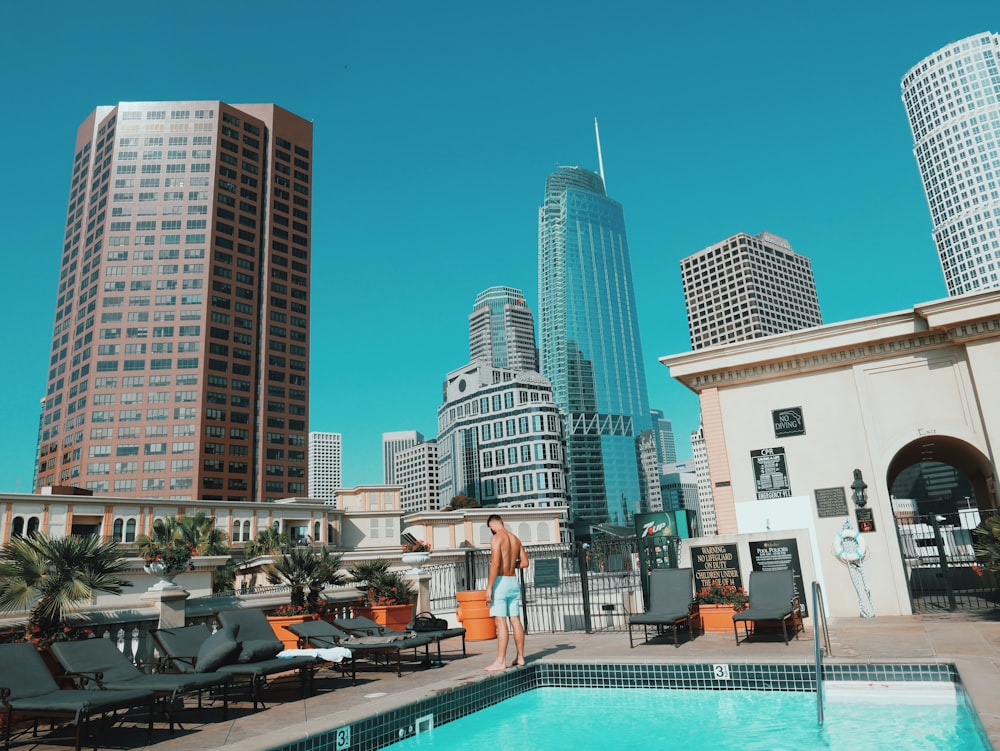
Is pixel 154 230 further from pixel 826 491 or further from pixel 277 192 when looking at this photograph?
pixel 826 491

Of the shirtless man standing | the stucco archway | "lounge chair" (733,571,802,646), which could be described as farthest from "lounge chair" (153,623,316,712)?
the stucco archway

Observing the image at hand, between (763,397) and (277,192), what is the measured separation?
97.9 metres

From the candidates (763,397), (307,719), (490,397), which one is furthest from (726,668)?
(490,397)

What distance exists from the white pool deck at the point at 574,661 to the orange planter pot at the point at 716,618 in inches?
18.8

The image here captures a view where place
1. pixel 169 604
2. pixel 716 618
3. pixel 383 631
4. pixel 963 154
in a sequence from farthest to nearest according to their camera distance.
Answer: pixel 963 154, pixel 716 618, pixel 383 631, pixel 169 604

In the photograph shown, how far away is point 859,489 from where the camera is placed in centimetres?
1338

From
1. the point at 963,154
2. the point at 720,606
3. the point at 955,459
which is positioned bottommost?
the point at 720,606

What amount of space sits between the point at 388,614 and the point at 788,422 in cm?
938

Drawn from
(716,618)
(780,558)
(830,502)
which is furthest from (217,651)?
(830,502)

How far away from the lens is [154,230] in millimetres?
90000

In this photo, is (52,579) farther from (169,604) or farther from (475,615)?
(475,615)

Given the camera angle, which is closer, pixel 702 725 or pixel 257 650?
pixel 702 725

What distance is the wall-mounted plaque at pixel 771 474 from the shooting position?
1429 cm

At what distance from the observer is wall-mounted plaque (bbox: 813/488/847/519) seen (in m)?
13.7
